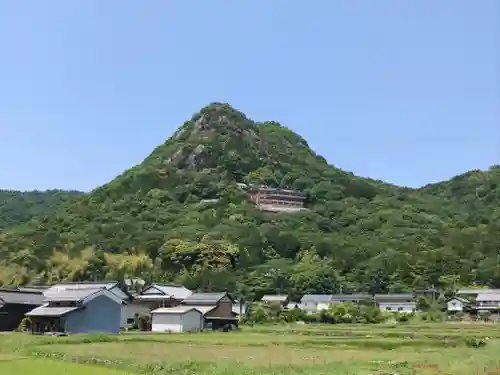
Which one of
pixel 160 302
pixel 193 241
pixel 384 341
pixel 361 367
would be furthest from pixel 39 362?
pixel 193 241

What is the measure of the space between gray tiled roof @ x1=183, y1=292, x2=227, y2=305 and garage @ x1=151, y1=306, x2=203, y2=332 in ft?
8.44

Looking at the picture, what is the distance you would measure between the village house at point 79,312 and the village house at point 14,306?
7.08ft

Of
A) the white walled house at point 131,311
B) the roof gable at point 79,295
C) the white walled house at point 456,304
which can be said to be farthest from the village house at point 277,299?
the roof gable at point 79,295

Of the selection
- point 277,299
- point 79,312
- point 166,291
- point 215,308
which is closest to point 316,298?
point 277,299

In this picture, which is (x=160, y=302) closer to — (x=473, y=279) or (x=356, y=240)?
(x=473, y=279)

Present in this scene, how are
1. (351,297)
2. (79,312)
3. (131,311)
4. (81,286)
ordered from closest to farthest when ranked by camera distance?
(79,312), (81,286), (131,311), (351,297)

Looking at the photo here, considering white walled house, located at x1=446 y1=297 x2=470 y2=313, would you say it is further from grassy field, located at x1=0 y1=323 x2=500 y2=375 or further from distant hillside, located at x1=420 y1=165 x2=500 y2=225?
distant hillside, located at x1=420 y1=165 x2=500 y2=225

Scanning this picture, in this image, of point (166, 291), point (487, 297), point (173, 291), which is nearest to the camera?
point (166, 291)

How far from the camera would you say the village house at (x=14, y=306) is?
135 ft

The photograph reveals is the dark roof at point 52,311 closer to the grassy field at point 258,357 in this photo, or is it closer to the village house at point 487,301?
the grassy field at point 258,357

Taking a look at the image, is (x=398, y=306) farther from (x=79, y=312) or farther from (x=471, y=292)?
(x=79, y=312)

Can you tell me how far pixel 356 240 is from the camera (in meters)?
92.0

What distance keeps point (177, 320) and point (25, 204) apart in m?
101

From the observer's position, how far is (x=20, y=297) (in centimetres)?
4256
